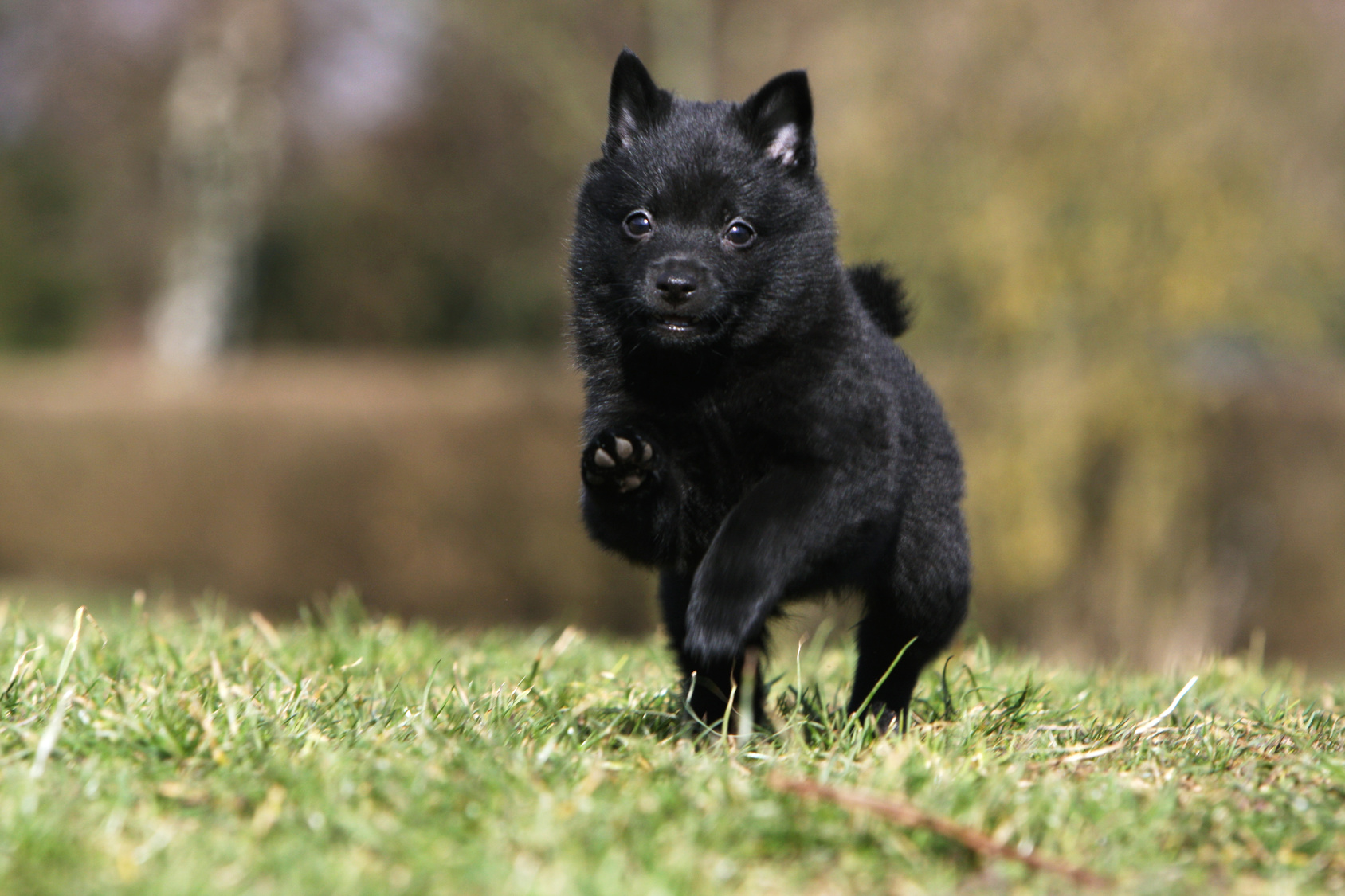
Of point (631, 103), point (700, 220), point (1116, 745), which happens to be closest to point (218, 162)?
point (631, 103)

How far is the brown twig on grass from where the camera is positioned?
7.34 ft

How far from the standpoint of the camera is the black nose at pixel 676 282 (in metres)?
3.15

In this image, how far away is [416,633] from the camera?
5.07 metres

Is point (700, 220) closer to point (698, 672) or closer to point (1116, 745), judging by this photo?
point (698, 672)

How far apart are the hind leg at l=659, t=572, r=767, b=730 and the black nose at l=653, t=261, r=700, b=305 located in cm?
72

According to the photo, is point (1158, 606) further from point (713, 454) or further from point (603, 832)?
point (603, 832)

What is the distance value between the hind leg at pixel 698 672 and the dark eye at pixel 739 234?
0.86m

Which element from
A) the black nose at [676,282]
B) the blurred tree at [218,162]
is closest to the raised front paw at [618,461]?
the black nose at [676,282]

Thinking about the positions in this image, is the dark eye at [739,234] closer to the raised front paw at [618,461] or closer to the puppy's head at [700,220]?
the puppy's head at [700,220]

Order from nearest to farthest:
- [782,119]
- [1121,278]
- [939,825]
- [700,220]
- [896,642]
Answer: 1. [939,825]
2. [700,220]
3. [782,119]
4. [896,642]
5. [1121,278]

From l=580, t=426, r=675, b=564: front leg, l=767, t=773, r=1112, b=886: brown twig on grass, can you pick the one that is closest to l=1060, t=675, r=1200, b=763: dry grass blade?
l=767, t=773, r=1112, b=886: brown twig on grass

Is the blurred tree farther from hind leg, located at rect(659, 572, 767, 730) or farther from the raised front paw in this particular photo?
the raised front paw

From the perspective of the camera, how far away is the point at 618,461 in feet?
10.0

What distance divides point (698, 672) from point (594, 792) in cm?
81
